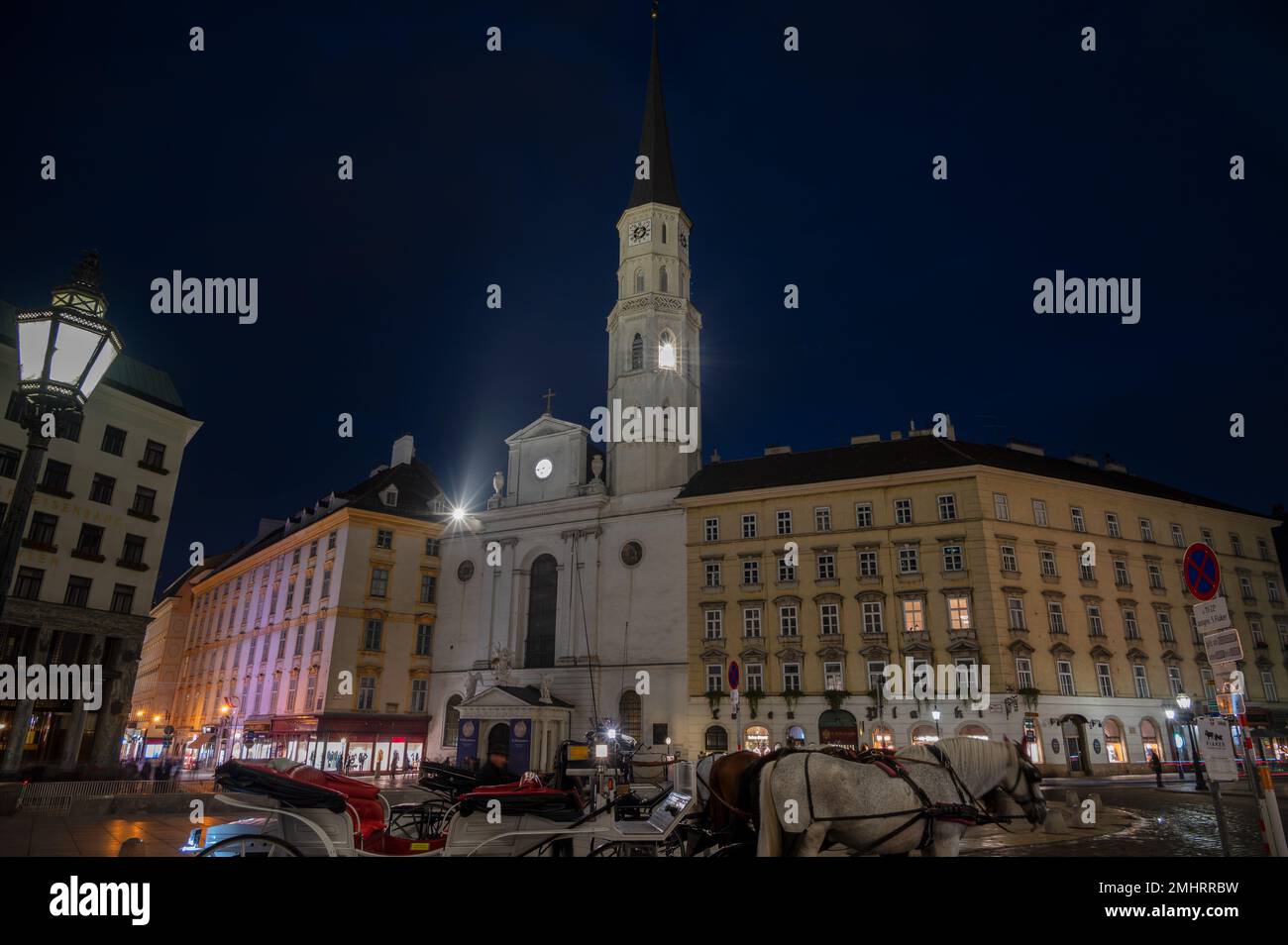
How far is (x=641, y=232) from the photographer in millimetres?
52312

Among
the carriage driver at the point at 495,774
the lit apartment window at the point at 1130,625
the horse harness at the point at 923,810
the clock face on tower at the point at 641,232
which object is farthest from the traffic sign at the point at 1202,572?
the clock face on tower at the point at 641,232

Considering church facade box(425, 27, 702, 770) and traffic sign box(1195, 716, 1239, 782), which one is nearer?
traffic sign box(1195, 716, 1239, 782)

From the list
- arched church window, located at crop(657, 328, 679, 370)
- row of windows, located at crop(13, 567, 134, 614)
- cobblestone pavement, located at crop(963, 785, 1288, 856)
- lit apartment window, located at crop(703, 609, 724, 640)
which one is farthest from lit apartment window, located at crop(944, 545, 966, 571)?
row of windows, located at crop(13, 567, 134, 614)

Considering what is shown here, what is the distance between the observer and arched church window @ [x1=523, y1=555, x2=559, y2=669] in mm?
44469

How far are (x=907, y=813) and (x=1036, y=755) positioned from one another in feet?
104

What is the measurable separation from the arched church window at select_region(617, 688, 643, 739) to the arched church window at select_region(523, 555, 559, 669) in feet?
17.7

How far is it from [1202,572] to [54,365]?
11842 mm

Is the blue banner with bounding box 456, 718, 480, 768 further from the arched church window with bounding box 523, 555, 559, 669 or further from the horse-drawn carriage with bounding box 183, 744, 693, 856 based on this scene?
the horse-drawn carriage with bounding box 183, 744, 693, 856

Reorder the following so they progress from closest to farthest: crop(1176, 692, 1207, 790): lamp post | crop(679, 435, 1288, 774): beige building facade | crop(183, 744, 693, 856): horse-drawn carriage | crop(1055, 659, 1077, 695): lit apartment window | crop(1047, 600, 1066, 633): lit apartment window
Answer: crop(183, 744, 693, 856): horse-drawn carriage
crop(1176, 692, 1207, 790): lamp post
crop(679, 435, 1288, 774): beige building facade
crop(1055, 659, 1077, 695): lit apartment window
crop(1047, 600, 1066, 633): lit apartment window

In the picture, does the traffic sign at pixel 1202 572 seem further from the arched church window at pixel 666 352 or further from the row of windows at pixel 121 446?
the arched church window at pixel 666 352

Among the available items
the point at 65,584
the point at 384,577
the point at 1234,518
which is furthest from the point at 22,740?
the point at 1234,518

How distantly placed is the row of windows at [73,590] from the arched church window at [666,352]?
31245 mm

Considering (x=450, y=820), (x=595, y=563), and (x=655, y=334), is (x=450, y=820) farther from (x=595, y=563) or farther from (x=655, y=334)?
(x=655, y=334)

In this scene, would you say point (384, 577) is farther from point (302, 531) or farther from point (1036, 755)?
point (1036, 755)
